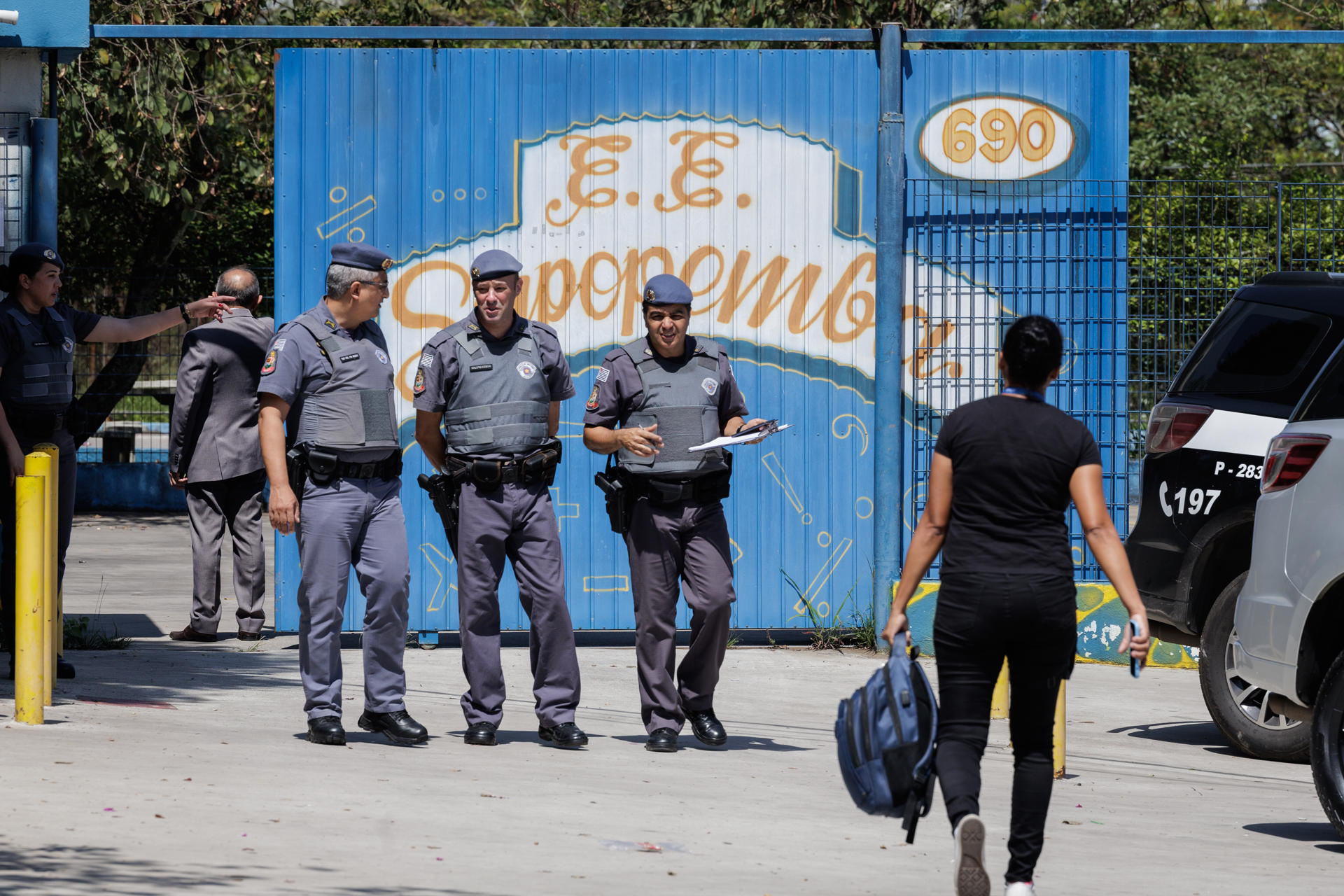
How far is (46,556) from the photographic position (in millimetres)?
6555

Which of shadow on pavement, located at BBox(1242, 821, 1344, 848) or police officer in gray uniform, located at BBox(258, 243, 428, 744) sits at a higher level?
police officer in gray uniform, located at BBox(258, 243, 428, 744)

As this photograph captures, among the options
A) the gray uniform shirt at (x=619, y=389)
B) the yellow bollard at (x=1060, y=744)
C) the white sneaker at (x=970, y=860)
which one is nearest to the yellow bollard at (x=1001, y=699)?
the yellow bollard at (x=1060, y=744)

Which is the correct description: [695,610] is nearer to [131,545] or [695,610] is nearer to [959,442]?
[959,442]

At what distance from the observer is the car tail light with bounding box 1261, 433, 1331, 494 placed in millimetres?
5875

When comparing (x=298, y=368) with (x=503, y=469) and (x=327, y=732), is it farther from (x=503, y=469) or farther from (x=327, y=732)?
(x=327, y=732)

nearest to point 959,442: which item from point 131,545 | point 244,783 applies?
point 244,783

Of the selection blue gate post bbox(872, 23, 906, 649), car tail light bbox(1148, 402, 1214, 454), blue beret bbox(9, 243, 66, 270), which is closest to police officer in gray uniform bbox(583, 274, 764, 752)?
car tail light bbox(1148, 402, 1214, 454)

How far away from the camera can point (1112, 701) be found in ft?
27.0

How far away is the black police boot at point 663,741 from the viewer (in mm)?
6594

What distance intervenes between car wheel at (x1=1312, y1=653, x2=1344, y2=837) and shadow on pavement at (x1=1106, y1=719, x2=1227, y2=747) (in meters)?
1.81

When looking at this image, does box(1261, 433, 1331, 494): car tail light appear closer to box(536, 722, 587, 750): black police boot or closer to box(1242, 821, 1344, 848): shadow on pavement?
box(1242, 821, 1344, 848): shadow on pavement

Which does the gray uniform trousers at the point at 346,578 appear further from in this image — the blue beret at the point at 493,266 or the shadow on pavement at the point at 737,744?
the shadow on pavement at the point at 737,744

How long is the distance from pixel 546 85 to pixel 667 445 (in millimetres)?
3106

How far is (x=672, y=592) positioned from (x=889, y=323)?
9.48ft
